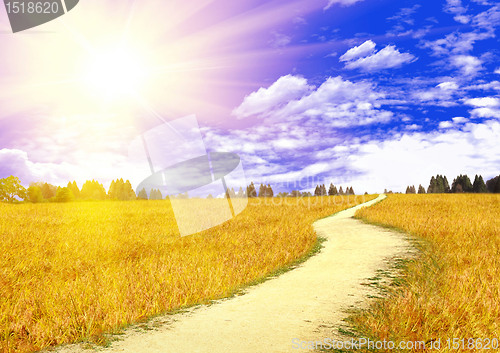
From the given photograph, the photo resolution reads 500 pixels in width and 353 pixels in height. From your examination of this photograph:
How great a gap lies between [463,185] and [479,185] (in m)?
7.22

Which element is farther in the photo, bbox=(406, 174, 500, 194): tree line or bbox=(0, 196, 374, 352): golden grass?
bbox=(406, 174, 500, 194): tree line

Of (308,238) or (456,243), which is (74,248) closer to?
(308,238)

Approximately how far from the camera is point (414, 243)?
9.79 meters

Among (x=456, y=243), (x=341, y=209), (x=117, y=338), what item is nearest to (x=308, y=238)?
(x=456, y=243)

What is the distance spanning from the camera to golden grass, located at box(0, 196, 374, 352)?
4.19 m

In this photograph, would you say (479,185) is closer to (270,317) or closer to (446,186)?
(446,186)

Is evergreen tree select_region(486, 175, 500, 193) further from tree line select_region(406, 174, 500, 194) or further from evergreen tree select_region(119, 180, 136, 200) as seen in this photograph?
evergreen tree select_region(119, 180, 136, 200)

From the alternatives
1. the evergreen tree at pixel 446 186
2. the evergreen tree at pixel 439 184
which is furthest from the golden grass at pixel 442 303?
the evergreen tree at pixel 446 186

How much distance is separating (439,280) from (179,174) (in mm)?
8195

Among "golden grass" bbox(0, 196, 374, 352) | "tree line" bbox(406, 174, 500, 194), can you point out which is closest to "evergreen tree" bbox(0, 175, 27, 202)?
"golden grass" bbox(0, 196, 374, 352)

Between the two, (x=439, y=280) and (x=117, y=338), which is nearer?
(x=117, y=338)

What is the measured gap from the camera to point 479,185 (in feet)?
239

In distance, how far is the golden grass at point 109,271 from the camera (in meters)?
4.19

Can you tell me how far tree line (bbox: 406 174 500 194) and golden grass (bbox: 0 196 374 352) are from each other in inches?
3001
